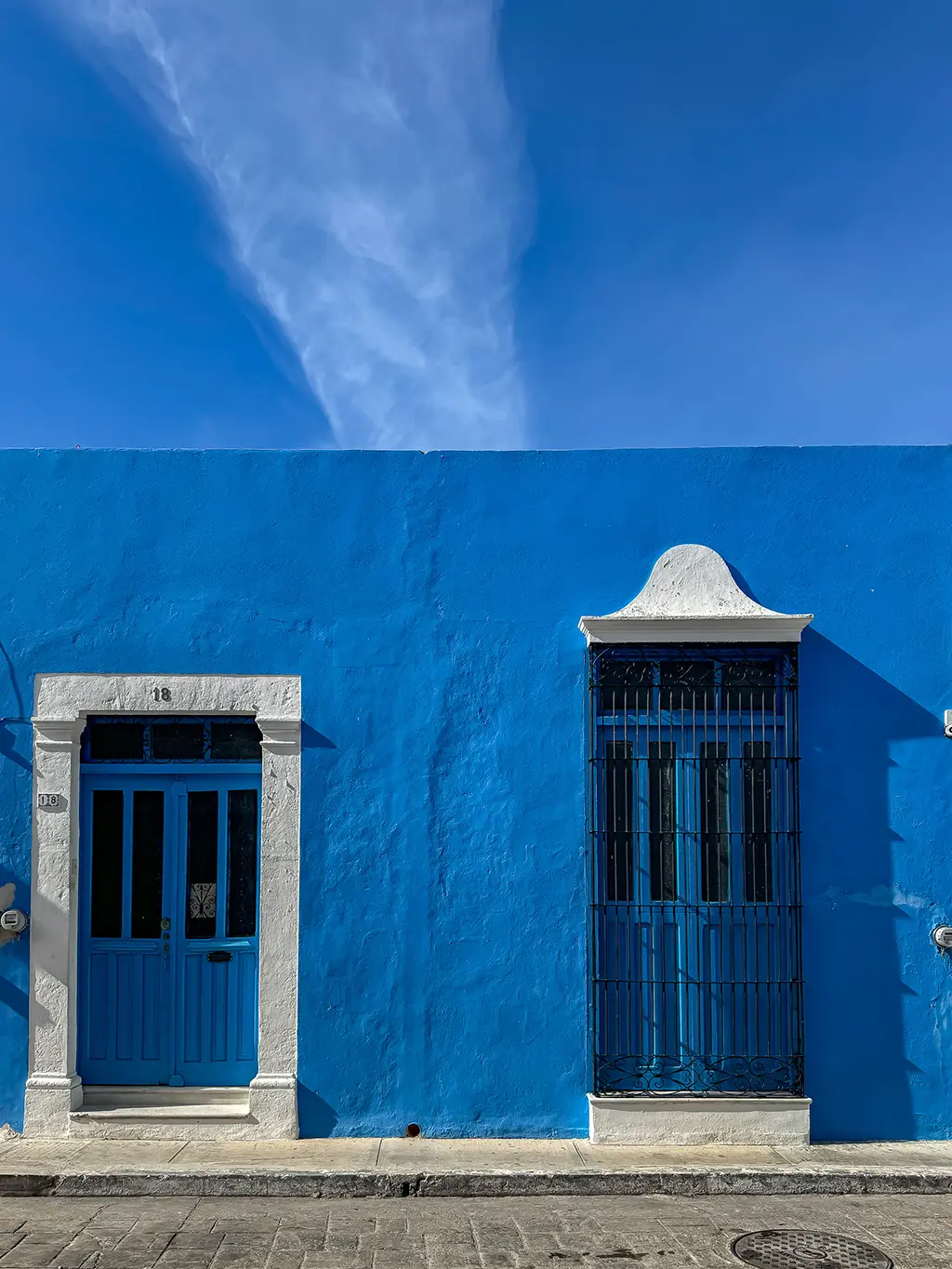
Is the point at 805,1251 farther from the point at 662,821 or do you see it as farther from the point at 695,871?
the point at 662,821

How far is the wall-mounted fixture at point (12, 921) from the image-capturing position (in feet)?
20.7

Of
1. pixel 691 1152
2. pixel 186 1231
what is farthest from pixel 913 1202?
pixel 186 1231

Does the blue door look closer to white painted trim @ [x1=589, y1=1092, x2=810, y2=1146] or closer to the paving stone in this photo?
the paving stone

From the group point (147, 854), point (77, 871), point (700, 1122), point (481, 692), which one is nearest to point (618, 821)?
point (481, 692)

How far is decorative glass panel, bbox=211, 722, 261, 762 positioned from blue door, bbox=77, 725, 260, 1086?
8 cm

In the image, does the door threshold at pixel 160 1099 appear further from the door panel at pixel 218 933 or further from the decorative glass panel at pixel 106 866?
the decorative glass panel at pixel 106 866

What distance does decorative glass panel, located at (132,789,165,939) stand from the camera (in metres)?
6.65

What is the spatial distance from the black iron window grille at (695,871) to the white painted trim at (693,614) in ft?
0.44

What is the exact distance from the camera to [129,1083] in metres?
6.50

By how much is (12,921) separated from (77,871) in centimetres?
45

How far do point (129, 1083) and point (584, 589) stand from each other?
4.00 metres

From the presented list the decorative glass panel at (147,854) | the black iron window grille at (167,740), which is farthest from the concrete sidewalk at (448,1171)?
the black iron window grille at (167,740)

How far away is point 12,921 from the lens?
632 cm

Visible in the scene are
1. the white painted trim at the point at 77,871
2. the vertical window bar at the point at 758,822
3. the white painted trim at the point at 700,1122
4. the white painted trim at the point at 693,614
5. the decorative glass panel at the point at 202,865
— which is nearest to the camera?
the white painted trim at the point at 700,1122
